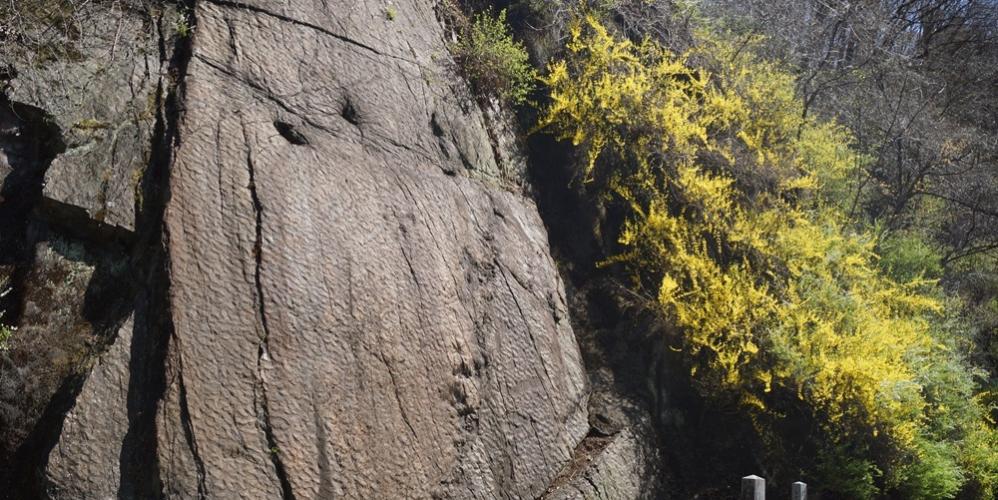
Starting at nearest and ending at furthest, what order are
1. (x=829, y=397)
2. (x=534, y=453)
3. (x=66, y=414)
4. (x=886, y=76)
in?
(x=66, y=414) → (x=534, y=453) → (x=829, y=397) → (x=886, y=76)

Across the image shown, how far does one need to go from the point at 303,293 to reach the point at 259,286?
0.22m

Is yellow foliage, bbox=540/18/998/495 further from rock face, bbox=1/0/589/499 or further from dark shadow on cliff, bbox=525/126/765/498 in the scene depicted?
rock face, bbox=1/0/589/499

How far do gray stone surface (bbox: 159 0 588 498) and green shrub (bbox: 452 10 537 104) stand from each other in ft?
1.50

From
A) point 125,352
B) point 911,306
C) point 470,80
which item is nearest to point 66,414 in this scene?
point 125,352

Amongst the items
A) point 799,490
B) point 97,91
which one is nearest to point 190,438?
point 97,91

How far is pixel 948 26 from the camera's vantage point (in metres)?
10.7

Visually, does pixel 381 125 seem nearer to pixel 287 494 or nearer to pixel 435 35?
pixel 435 35

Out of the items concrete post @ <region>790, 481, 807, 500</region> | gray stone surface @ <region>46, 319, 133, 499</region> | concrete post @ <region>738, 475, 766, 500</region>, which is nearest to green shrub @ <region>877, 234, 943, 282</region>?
concrete post @ <region>790, 481, 807, 500</region>

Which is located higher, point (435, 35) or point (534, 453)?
point (435, 35)

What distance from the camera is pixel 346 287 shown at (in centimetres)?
418

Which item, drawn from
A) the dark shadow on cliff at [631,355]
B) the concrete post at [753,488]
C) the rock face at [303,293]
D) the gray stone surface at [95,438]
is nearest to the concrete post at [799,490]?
the concrete post at [753,488]

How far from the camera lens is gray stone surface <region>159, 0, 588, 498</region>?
12.0 feet

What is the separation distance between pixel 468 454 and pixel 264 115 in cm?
214

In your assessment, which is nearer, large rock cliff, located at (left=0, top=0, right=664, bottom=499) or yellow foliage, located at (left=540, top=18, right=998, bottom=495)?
large rock cliff, located at (left=0, top=0, right=664, bottom=499)
